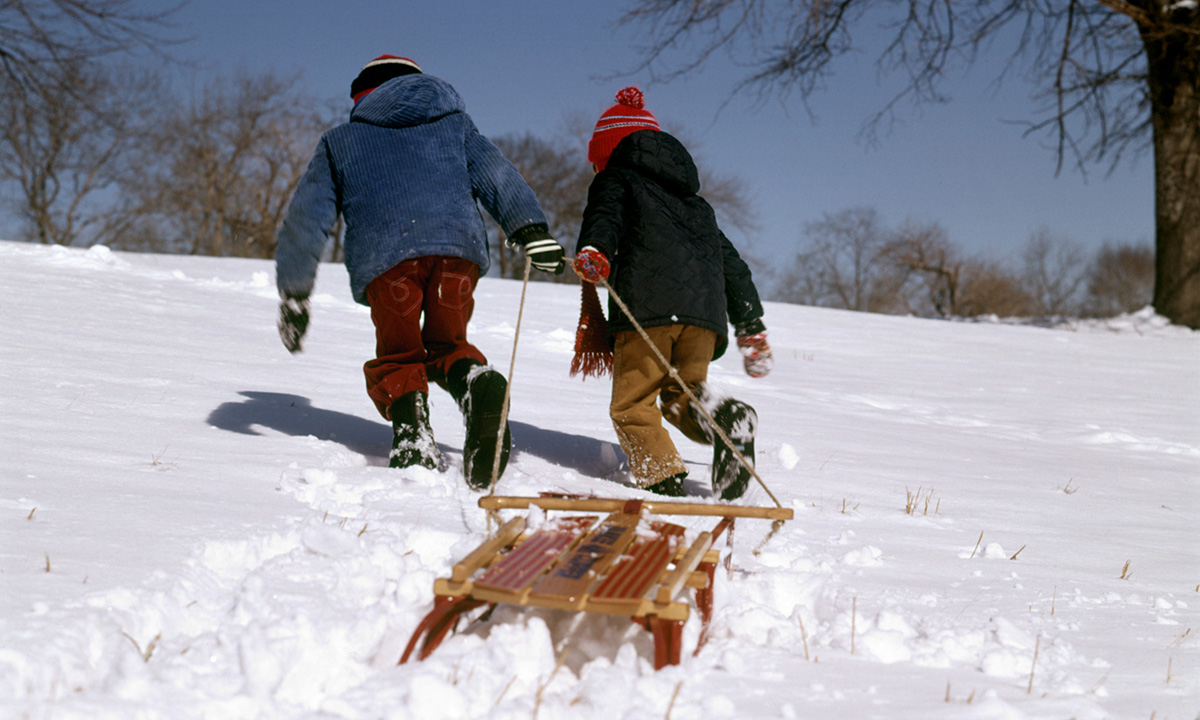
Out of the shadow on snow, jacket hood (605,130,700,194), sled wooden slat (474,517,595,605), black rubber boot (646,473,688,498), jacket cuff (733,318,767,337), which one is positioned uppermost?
jacket hood (605,130,700,194)

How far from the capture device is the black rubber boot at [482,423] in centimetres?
280

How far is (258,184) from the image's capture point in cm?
3475

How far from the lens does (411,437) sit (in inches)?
117

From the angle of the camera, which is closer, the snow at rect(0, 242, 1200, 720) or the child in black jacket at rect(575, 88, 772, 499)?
the snow at rect(0, 242, 1200, 720)

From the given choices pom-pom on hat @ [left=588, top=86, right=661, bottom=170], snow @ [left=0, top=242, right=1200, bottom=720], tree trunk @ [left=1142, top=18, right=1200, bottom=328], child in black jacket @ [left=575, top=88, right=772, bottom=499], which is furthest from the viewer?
tree trunk @ [left=1142, top=18, right=1200, bottom=328]

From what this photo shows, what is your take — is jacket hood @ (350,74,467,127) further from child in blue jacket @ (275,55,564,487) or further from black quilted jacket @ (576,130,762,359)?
black quilted jacket @ (576,130,762,359)

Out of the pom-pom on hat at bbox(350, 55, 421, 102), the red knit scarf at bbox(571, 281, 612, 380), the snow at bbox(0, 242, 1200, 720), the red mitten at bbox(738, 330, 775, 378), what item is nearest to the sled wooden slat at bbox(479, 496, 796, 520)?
the snow at bbox(0, 242, 1200, 720)

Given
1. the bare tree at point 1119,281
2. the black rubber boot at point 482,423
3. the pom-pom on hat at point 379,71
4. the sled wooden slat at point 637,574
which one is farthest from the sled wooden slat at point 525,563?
the bare tree at point 1119,281

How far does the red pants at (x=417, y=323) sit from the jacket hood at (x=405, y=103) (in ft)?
1.88

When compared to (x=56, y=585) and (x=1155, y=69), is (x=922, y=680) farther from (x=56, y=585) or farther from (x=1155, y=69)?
(x=1155, y=69)

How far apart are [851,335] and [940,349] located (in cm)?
110

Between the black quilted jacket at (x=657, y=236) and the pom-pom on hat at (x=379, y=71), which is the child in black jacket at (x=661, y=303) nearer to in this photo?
the black quilted jacket at (x=657, y=236)

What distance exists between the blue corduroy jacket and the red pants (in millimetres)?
63

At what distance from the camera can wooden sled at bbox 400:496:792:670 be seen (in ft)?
4.94
